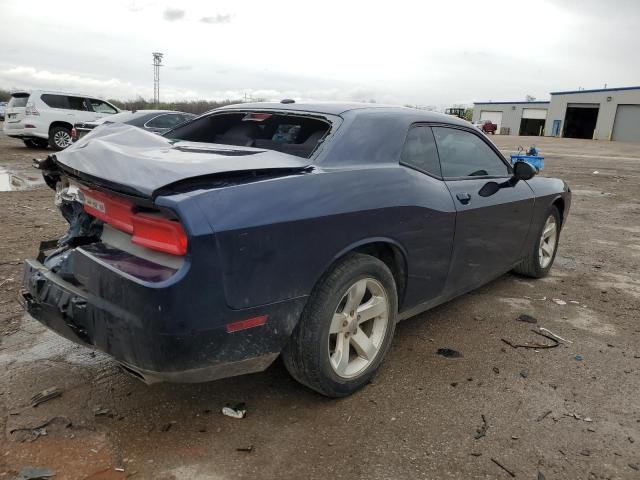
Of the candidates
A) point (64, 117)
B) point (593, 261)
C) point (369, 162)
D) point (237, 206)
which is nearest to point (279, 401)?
point (237, 206)

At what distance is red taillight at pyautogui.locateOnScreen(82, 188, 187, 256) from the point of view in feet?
6.78

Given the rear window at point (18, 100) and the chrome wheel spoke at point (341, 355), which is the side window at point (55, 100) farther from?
the chrome wheel spoke at point (341, 355)

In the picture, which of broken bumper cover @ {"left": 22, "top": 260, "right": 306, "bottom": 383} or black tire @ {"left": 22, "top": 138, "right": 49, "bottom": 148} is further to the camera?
black tire @ {"left": 22, "top": 138, "right": 49, "bottom": 148}

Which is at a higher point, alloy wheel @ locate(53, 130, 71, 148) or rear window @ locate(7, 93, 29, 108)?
rear window @ locate(7, 93, 29, 108)

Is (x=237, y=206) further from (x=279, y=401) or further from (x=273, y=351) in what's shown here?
(x=279, y=401)

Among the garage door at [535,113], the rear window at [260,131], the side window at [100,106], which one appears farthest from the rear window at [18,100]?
the garage door at [535,113]

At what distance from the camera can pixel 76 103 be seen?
15.9 m

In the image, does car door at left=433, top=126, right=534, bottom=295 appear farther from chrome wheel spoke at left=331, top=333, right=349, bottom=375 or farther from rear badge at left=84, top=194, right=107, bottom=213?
rear badge at left=84, top=194, right=107, bottom=213

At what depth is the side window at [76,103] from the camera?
15820 mm

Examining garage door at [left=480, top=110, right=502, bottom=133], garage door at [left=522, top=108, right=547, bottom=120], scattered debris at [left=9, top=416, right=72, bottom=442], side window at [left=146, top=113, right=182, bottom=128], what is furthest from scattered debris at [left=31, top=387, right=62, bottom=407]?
garage door at [left=480, top=110, right=502, bottom=133]

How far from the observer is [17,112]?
15391mm

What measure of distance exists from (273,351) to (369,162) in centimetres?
118

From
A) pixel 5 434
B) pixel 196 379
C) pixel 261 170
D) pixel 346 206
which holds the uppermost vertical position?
pixel 261 170

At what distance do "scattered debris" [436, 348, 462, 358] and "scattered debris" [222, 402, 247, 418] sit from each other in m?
1.39
